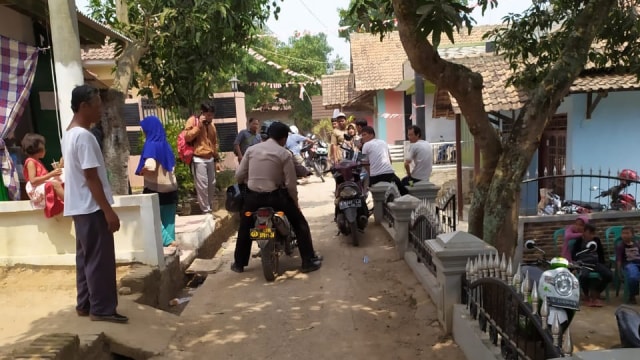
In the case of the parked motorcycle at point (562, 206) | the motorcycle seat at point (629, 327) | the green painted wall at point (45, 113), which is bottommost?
the parked motorcycle at point (562, 206)

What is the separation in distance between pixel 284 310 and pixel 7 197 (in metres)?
3.45

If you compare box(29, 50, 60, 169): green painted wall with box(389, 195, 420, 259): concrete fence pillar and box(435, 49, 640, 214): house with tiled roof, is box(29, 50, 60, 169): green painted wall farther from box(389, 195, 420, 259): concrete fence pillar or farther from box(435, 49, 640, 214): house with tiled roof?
box(435, 49, 640, 214): house with tiled roof

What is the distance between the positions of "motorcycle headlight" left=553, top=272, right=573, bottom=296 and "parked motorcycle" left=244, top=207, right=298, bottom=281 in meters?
2.95

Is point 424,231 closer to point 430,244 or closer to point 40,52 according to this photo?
point 430,244

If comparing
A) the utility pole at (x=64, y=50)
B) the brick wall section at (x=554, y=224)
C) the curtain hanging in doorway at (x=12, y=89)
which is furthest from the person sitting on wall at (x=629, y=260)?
the curtain hanging in doorway at (x=12, y=89)

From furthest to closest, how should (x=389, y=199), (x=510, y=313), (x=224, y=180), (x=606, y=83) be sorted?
(x=224, y=180), (x=606, y=83), (x=389, y=199), (x=510, y=313)

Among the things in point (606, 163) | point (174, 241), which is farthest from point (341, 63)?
point (174, 241)

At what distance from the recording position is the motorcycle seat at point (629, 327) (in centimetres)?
288

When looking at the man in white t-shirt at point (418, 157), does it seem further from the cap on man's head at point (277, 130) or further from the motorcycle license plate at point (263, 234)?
the motorcycle license plate at point (263, 234)

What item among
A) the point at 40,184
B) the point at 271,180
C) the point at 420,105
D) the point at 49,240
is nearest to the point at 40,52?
the point at 40,184

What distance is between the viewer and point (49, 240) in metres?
4.98

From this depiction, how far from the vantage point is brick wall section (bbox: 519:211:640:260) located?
8023mm

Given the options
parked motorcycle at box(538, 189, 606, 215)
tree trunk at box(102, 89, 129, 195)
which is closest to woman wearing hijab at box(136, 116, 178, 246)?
Answer: tree trunk at box(102, 89, 129, 195)

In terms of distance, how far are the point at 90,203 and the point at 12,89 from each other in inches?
119
